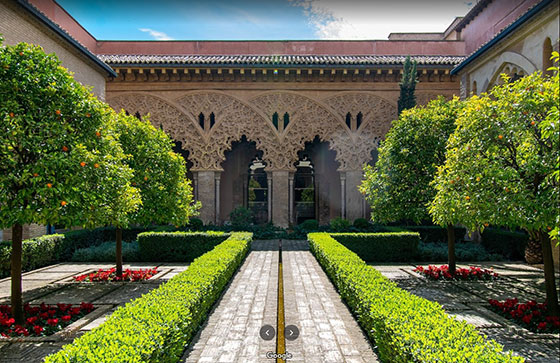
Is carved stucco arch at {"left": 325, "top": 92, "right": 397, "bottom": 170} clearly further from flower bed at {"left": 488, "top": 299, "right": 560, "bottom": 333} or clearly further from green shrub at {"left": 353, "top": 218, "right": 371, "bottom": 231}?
flower bed at {"left": 488, "top": 299, "right": 560, "bottom": 333}

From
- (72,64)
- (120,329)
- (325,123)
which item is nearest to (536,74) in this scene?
(120,329)

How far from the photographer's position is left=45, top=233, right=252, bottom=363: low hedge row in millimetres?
3162

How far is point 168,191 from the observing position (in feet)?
30.5

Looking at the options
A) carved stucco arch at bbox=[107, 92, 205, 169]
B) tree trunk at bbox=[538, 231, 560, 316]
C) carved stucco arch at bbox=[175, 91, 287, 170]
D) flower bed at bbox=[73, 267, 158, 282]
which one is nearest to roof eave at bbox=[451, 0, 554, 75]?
tree trunk at bbox=[538, 231, 560, 316]

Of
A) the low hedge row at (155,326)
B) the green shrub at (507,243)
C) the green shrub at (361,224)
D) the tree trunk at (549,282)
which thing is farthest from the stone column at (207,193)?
the tree trunk at (549,282)

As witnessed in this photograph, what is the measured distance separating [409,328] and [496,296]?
5.06 m

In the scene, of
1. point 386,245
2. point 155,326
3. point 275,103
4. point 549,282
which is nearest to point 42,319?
point 155,326

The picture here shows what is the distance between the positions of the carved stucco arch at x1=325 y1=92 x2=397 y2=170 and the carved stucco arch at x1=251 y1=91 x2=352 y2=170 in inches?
8.1

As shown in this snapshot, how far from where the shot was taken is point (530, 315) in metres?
6.05

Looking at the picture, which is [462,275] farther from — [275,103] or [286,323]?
[275,103]

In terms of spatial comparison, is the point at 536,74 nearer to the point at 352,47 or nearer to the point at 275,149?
the point at 275,149

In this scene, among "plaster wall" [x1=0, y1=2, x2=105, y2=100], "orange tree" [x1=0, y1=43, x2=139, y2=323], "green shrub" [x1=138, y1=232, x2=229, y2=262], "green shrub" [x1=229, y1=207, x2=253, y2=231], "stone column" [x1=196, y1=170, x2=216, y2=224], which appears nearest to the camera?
"orange tree" [x1=0, y1=43, x2=139, y2=323]

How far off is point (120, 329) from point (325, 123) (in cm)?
1487

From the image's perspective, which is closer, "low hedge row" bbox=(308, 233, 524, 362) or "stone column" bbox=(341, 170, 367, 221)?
"low hedge row" bbox=(308, 233, 524, 362)
